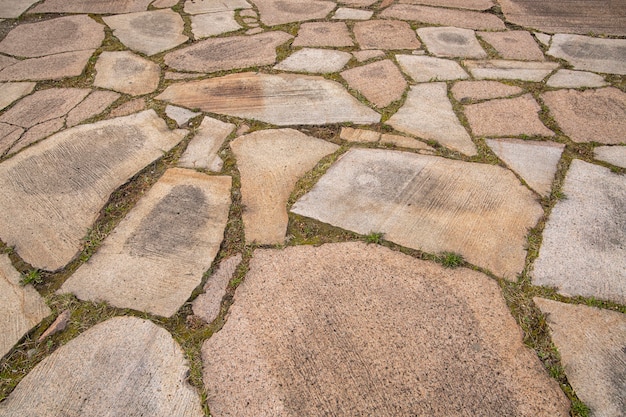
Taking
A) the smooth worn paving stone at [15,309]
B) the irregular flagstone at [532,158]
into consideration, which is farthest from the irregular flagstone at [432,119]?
the smooth worn paving stone at [15,309]

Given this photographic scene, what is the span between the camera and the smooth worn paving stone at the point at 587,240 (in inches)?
58.7

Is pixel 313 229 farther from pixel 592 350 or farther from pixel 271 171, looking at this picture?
pixel 592 350

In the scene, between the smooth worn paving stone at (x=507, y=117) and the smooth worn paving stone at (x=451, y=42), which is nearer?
the smooth worn paving stone at (x=507, y=117)

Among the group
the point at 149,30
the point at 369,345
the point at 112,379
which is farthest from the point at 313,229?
the point at 149,30

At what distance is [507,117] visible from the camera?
2.36m

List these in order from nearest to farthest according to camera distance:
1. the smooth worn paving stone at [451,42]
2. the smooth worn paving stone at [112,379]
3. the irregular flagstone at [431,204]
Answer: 1. the smooth worn paving stone at [112,379]
2. the irregular flagstone at [431,204]
3. the smooth worn paving stone at [451,42]

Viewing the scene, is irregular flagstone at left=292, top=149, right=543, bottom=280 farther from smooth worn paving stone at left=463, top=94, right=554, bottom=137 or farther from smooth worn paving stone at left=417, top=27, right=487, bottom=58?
smooth worn paving stone at left=417, top=27, right=487, bottom=58

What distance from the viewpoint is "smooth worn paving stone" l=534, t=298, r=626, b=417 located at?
3.95ft

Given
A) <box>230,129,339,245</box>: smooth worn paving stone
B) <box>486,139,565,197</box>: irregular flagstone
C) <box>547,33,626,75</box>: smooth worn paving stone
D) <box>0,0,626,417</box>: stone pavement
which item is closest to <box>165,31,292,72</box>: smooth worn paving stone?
<box>0,0,626,417</box>: stone pavement

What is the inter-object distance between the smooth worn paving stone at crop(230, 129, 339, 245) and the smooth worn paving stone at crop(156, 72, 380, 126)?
0.17 m

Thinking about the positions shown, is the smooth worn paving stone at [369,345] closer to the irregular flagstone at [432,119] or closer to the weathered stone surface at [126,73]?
the irregular flagstone at [432,119]

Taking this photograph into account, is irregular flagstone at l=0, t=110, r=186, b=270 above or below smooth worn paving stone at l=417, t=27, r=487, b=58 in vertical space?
above

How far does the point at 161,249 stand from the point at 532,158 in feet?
5.63

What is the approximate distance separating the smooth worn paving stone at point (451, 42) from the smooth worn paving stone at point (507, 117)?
0.65 meters
